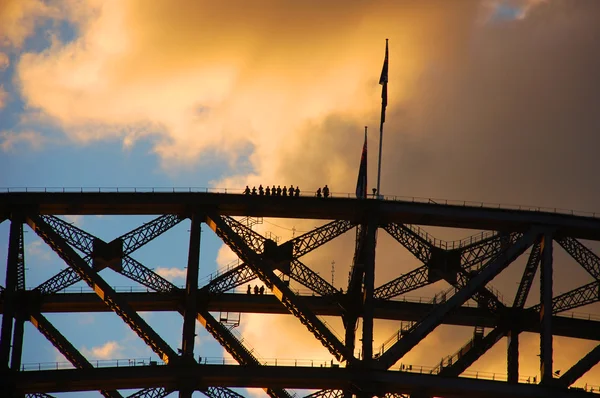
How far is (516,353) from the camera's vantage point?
325ft

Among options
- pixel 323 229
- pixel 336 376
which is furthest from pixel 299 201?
pixel 336 376

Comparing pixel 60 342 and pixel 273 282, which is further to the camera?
pixel 60 342

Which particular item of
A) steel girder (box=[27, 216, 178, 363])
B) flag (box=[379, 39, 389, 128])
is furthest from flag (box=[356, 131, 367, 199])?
steel girder (box=[27, 216, 178, 363])

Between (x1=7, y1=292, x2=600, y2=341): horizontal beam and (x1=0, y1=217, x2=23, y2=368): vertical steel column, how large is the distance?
227 centimetres

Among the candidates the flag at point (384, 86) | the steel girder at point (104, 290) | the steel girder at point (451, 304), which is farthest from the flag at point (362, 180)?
the steel girder at point (104, 290)

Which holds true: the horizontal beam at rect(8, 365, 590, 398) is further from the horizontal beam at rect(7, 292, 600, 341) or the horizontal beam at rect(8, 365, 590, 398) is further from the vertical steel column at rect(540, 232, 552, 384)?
the horizontal beam at rect(7, 292, 600, 341)

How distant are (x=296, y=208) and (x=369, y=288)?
556cm

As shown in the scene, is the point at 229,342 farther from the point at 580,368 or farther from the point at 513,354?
the point at 580,368

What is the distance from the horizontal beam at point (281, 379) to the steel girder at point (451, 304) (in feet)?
4.12

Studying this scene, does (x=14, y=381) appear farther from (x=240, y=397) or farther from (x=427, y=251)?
(x=427, y=251)

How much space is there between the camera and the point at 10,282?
96438 mm

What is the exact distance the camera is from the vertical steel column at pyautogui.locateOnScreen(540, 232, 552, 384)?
95062 mm

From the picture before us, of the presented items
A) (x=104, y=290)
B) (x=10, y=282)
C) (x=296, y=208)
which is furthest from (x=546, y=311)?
(x=10, y=282)

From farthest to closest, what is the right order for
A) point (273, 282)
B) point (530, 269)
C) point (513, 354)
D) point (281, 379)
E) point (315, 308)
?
1. point (315, 308)
2. point (513, 354)
3. point (530, 269)
4. point (273, 282)
5. point (281, 379)
